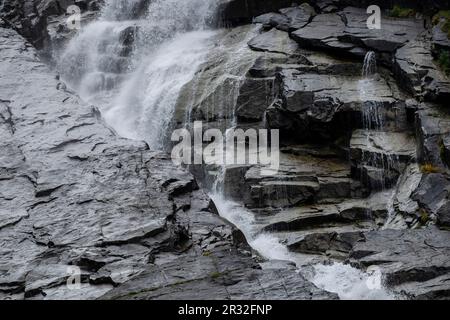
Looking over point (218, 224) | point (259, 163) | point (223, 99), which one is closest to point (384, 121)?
point (259, 163)

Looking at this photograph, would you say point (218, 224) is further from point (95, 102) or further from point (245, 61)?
point (95, 102)

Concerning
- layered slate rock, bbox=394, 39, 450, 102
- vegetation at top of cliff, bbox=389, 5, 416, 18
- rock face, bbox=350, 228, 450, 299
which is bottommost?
rock face, bbox=350, 228, 450, 299

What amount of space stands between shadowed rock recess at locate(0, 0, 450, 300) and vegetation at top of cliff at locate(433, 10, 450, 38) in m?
0.13

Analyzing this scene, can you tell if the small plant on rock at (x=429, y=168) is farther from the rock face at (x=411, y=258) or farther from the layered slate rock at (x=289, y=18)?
the layered slate rock at (x=289, y=18)

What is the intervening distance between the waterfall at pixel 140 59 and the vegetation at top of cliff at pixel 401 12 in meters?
7.06

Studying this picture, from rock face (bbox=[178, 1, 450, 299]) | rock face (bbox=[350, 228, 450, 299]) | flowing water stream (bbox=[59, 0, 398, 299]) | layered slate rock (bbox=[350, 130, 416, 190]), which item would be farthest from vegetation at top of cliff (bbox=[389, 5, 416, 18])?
rock face (bbox=[350, 228, 450, 299])

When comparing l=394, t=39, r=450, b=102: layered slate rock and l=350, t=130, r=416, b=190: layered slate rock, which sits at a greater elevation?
l=394, t=39, r=450, b=102: layered slate rock

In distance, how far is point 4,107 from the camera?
56.4 ft

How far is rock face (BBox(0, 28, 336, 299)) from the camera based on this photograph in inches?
364

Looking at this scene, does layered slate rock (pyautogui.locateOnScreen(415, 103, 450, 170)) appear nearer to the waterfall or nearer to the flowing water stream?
the flowing water stream

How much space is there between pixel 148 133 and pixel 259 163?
17.1ft

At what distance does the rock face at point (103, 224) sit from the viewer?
9.25 meters

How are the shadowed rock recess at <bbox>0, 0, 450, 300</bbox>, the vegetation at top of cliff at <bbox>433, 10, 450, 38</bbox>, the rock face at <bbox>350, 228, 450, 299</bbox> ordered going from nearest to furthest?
1. the shadowed rock recess at <bbox>0, 0, 450, 300</bbox>
2. the rock face at <bbox>350, 228, 450, 299</bbox>
3. the vegetation at top of cliff at <bbox>433, 10, 450, 38</bbox>

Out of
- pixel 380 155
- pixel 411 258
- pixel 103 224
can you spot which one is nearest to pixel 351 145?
pixel 380 155
